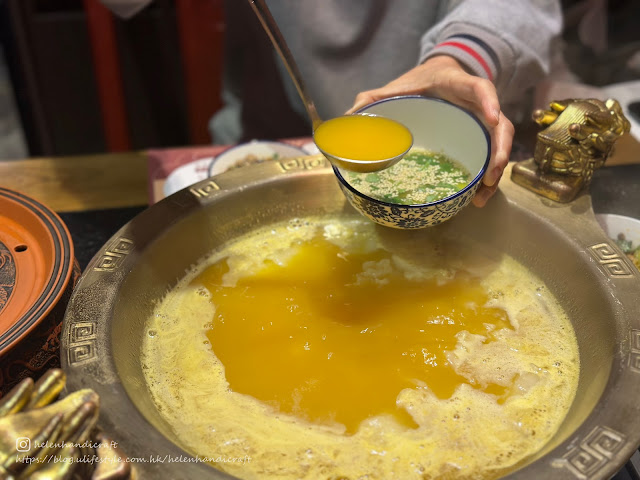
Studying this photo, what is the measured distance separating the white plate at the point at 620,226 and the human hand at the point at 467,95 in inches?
14.7

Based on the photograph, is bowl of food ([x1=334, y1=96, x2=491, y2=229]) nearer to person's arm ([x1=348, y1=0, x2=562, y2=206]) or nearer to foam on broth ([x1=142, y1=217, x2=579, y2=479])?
person's arm ([x1=348, y1=0, x2=562, y2=206])

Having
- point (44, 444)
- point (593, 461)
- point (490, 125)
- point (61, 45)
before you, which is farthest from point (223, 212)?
point (61, 45)

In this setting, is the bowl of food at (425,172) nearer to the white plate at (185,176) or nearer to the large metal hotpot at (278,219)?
the large metal hotpot at (278,219)

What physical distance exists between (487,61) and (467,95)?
376mm

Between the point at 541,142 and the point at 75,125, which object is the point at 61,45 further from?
the point at 541,142

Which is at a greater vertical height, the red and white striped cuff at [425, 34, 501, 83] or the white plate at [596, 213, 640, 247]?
the red and white striped cuff at [425, 34, 501, 83]

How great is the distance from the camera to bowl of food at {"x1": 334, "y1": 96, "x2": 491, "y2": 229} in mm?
1238

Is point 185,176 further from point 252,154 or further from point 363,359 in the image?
point 363,359

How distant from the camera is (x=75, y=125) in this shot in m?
3.21

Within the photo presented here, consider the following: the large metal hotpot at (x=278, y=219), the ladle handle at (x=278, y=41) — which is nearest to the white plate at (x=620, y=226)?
the large metal hotpot at (x=278, y=219)

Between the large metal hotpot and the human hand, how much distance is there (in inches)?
7.2

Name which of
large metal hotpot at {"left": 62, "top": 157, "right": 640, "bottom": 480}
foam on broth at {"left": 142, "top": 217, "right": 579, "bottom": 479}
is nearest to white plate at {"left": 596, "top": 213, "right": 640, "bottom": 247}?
large metal hotpot at {"left": 62, "top": 157, "right": 640, "bottom": 480}

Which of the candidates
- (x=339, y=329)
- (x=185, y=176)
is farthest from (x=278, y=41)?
(x=339, y=329)

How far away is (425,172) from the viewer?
4.70 feet
